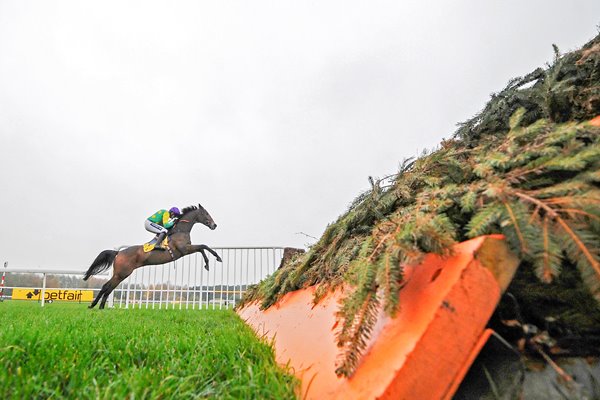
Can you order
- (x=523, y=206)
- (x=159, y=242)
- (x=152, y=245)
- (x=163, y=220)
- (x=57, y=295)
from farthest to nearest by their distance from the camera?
(x=57, y=295) → (x=163, y=220) → (x=159, y=242) → (x=152, y=245) → (x=523, y=206)

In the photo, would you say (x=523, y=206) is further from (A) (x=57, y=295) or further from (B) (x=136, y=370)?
(A) (x=57, y=295)

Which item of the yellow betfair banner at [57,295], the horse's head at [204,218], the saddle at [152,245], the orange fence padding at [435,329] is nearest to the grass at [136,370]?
the orange fence padding at [435,329]

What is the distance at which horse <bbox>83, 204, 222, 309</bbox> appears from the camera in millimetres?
9125

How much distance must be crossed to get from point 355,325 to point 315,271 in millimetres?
1134

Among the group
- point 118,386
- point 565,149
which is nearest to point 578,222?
point 565,149

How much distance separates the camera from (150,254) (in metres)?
9.40

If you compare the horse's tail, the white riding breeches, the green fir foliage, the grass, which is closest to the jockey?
the white riding breeches

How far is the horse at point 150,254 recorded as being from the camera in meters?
9.12

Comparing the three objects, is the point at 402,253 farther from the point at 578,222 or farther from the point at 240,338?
the point at 240,338

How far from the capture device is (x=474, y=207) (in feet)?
3.17

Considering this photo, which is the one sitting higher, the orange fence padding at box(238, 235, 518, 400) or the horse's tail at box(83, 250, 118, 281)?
the horse's tail at box(83, 250, 118, 281)

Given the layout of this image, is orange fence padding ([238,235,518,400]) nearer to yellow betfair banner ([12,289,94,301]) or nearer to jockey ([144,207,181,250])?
jockey ([144,207,181,250])

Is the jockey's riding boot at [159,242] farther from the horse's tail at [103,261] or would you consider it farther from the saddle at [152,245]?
the horse's tail at [103,261]

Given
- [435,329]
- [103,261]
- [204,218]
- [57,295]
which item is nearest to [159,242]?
[204,218]
